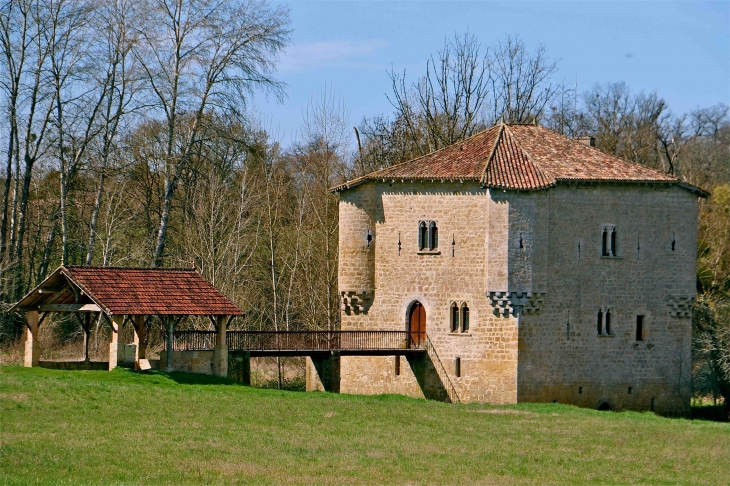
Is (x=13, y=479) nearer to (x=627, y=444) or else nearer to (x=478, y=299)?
(x=627, y=444)

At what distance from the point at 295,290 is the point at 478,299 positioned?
51.5 ft

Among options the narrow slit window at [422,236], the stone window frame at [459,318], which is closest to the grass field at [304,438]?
the stone window frame at [459,318]

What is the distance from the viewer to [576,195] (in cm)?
4444

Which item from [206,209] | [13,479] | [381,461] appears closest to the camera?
[13,479]

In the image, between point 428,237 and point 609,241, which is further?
point 609,241

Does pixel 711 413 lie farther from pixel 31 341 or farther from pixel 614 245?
pixel 31 341

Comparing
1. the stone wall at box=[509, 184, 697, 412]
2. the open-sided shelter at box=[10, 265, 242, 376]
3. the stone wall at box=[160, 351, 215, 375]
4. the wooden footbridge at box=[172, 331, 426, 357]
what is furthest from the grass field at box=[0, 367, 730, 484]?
the wooden footbridge at box=[172, 331, 426, 357]

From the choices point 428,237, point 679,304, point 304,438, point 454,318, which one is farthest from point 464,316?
point 304,438

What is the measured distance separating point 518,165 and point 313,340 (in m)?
9.21

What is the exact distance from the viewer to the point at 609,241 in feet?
147

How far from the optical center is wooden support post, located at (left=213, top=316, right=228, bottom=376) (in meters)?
41.0

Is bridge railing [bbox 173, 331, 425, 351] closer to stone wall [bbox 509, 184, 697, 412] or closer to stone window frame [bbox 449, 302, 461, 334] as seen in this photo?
stone window frame [bbox 449, 302, 461, 334]

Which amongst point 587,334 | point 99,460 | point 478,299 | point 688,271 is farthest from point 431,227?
point 99,460

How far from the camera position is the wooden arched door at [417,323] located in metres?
45.0
